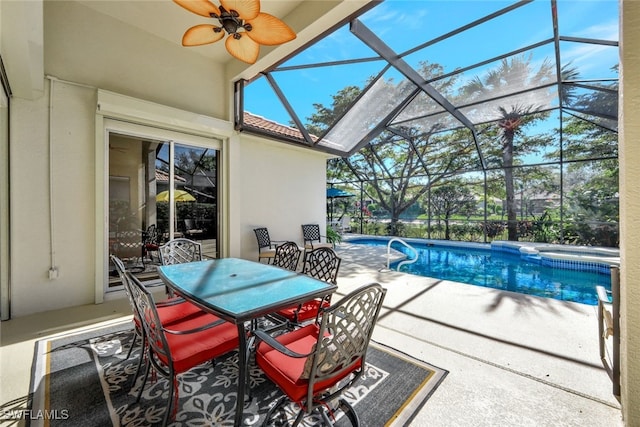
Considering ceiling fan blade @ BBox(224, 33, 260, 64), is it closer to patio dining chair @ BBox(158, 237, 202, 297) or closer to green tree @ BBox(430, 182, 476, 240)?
patio dining chair @ BBox(158, 237, 202, 297)

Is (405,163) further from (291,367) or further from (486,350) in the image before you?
(291,367)

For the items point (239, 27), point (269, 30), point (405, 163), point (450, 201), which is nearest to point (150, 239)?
point (239, 27)

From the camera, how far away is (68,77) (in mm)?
3557

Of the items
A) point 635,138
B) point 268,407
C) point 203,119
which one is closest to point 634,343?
point 635,138

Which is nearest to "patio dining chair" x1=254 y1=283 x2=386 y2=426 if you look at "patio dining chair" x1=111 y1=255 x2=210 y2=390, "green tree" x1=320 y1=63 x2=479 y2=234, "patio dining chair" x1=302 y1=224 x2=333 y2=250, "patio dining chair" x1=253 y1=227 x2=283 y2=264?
"patio dining chair" x1=111 y1=255 x2=210 y2=390

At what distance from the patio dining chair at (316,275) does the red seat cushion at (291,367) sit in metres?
0.44

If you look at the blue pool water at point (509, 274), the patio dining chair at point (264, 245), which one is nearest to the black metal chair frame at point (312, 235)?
the patio dining chair at point (264, 245)

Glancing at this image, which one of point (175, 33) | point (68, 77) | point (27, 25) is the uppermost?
point (175, 33)

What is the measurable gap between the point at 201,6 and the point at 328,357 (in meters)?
2.69

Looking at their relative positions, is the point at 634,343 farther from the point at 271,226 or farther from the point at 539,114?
the point at 539,114

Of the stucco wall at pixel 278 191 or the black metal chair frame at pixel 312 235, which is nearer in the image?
the stucco wall at pixel 278 191

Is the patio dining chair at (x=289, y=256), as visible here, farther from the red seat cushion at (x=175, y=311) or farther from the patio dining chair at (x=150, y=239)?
the patio dining chair at (x=150, y=239)

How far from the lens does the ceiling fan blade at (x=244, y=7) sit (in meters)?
1.97

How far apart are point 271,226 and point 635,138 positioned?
225 inches
